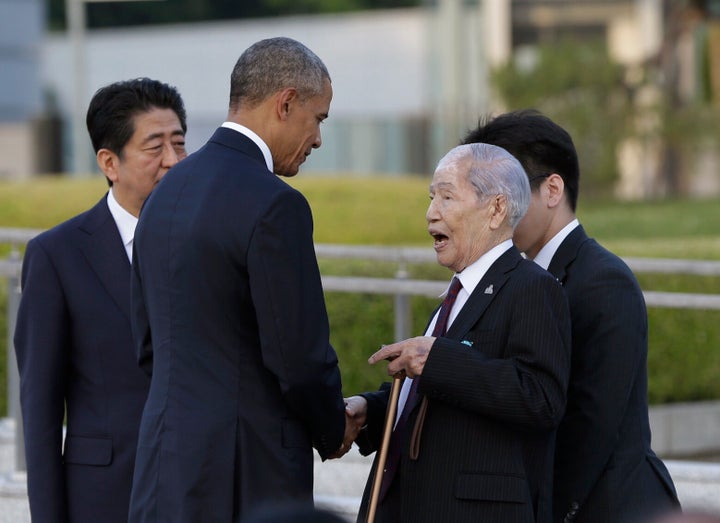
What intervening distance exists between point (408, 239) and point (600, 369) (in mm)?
11251

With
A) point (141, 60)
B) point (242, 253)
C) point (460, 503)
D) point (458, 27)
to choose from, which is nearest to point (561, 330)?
point (460, 503)

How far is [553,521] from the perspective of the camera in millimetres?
3398

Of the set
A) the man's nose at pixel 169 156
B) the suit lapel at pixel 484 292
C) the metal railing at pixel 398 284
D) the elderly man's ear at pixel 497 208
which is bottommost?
the metal railing at pixel 398 284

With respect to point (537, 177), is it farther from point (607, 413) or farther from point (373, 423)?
point (373, 423)

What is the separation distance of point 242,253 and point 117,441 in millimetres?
880

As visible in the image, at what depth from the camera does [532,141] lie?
11.4 feet

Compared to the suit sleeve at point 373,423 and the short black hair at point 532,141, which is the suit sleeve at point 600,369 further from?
the suit sleeve at point 373,423

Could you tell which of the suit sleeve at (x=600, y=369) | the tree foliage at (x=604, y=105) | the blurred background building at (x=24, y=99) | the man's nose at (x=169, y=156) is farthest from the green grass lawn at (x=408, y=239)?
the blurred background building at (x=24, y=99)

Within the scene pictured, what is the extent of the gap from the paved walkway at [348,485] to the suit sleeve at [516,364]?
161cm

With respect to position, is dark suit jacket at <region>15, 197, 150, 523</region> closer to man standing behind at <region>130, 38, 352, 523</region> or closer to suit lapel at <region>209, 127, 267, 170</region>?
man standing behind at <region>130, 38, 352, 523</region>

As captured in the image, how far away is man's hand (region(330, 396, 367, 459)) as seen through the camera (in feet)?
11.6

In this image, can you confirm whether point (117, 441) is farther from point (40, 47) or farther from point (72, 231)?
point (40, 47)

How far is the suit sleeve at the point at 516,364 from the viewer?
10.2 feet

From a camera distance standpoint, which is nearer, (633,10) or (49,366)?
(49,366)
